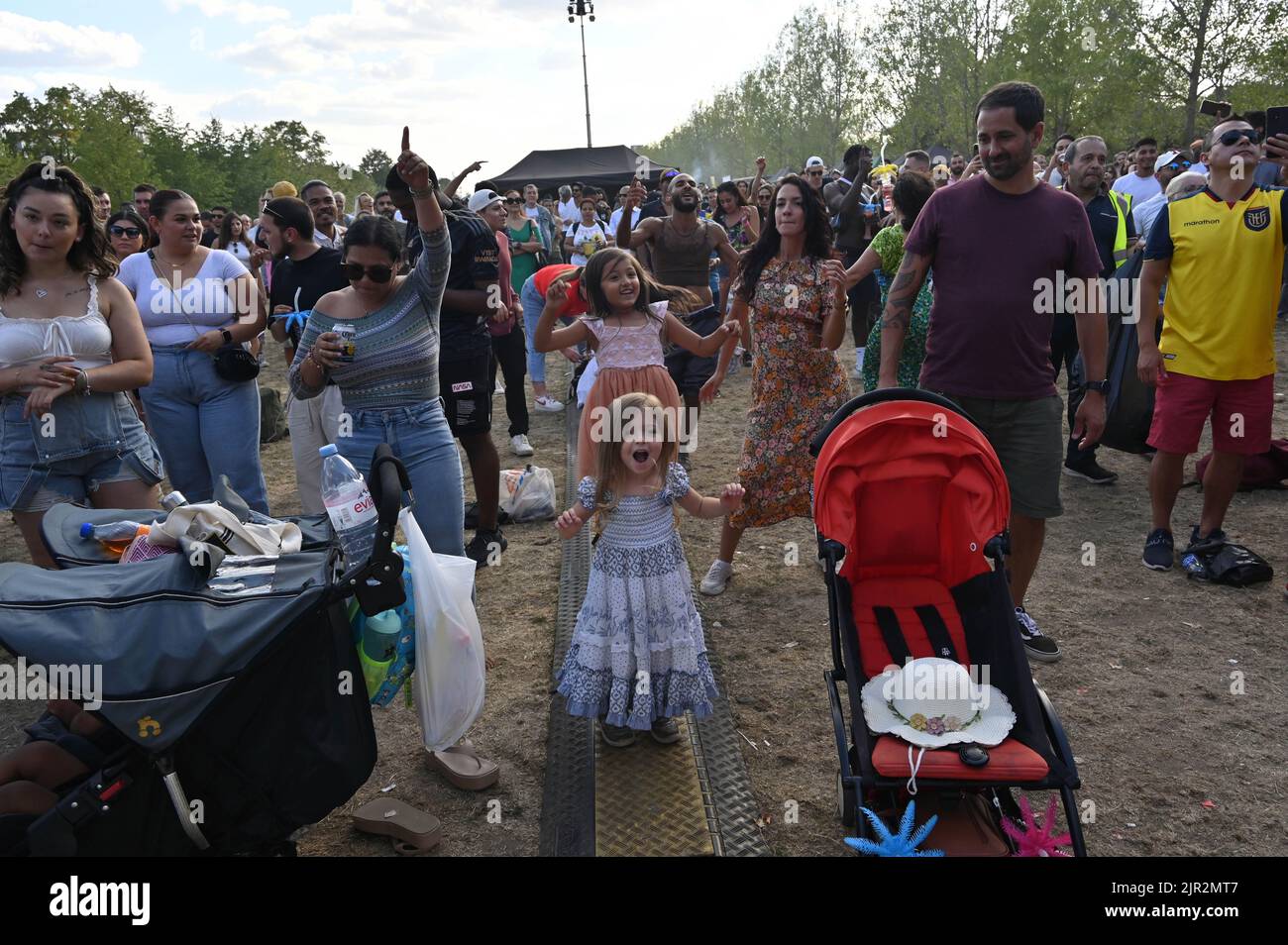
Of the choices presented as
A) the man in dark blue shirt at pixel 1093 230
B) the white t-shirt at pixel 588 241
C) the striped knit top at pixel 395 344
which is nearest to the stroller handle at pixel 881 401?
the striped knit top at pixel 395 344

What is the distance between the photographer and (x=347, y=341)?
3650 millimetres

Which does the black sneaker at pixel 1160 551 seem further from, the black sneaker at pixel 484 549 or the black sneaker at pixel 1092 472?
the black sneaker at pixel 484 549

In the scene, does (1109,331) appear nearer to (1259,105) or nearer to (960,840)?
(960,840)

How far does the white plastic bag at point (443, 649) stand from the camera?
2.64 metres

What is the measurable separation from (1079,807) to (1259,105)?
2780cm

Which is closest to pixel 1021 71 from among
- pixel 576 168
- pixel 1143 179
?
pixel 576 168

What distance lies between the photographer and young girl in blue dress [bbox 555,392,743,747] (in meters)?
3.45

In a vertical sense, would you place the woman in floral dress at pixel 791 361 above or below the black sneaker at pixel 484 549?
above

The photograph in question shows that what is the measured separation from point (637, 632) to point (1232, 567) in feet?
11.5

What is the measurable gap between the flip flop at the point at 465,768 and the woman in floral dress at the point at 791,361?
6.29ft

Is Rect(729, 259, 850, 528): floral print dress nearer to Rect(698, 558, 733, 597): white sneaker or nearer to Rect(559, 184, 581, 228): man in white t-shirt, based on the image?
Rect(698, 558, 733, 597): white sneaker

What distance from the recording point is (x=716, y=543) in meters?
5.80

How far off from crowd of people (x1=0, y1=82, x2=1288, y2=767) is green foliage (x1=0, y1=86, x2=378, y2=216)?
14443 mm

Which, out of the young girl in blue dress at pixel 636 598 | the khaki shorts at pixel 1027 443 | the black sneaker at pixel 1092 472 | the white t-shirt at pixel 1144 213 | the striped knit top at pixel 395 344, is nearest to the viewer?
the young girl in blue dress at pixel 636 598
